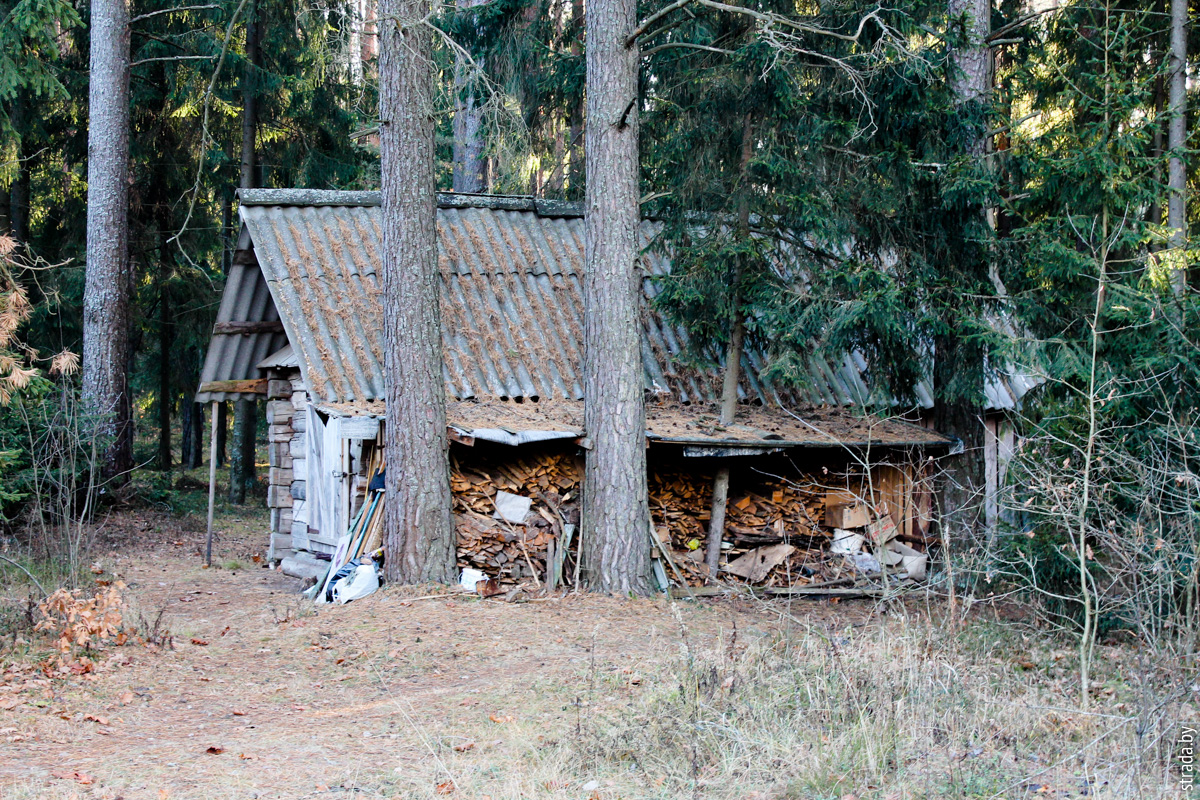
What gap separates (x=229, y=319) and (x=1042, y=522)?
38.0 feet

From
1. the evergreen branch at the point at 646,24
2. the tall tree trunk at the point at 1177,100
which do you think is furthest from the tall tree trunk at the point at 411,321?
the tall tree trunk at the point at 1177,100

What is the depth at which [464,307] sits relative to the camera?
13445 mm

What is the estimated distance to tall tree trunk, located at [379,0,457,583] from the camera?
1051cm

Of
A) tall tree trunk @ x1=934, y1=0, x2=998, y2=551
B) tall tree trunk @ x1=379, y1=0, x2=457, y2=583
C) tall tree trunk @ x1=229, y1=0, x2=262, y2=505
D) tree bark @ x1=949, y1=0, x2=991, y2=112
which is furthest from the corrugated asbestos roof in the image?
tall tree trunk @ x1=229, y1=0, x2=262, y2=505

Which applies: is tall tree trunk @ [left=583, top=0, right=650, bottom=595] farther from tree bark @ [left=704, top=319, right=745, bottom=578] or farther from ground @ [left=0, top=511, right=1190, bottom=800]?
tree bark @ [left=704, top=319, right=745, bottom=578]

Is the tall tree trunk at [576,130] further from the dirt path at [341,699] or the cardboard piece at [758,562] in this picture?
the dirt path at [341,699]

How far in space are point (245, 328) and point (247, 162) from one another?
7.40 metres

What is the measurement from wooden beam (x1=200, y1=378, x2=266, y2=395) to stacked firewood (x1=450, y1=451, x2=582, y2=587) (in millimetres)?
5063

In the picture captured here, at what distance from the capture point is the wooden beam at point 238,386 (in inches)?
574

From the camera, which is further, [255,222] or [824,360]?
[824,360]

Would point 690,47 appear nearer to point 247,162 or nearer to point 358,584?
point 358,584

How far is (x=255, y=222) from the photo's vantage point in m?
13.2

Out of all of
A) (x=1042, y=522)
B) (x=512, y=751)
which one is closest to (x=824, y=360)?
(x=1042, y=522)

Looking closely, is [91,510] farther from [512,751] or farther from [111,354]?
[512,751]
